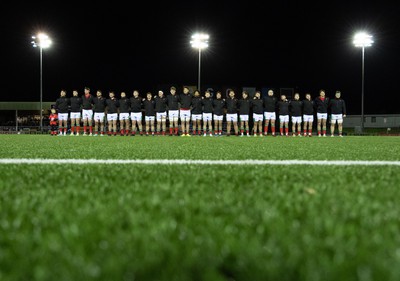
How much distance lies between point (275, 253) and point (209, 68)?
61114mm

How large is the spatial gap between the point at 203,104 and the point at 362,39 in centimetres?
1939

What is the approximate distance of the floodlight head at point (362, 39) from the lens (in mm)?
31312

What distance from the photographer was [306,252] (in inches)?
47.9

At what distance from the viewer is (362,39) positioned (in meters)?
31.3

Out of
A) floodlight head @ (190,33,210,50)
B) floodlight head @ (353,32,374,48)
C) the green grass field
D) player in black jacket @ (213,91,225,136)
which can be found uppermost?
floodlight head @ (353,32,374,48)

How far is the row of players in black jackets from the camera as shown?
17.2 metres

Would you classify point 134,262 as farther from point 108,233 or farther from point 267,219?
point 267,219

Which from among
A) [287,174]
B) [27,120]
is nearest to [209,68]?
[27,120]

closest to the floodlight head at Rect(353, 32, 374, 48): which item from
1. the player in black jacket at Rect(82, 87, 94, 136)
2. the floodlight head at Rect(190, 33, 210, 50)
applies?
the floodlight head at Rect(190, 33, 210, 50)

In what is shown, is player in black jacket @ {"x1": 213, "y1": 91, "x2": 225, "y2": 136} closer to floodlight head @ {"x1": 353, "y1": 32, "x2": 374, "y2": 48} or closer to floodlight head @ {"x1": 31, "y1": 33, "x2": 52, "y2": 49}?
floodlight head @ {"x1": 353, "y1": 32, "x2": 374, "y2": 48}

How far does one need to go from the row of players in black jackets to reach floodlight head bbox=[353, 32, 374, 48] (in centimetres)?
1647

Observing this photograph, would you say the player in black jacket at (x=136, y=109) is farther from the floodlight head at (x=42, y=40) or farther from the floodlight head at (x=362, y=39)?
the floodlight head at (x=362, y=39)

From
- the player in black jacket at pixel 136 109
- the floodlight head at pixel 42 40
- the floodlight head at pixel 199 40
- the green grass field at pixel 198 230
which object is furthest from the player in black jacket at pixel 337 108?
the floodlight head at pixel 42 40

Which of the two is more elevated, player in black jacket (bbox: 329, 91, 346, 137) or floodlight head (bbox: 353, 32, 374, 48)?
floodlight head (bbox: 353, 32, 374, 48)
